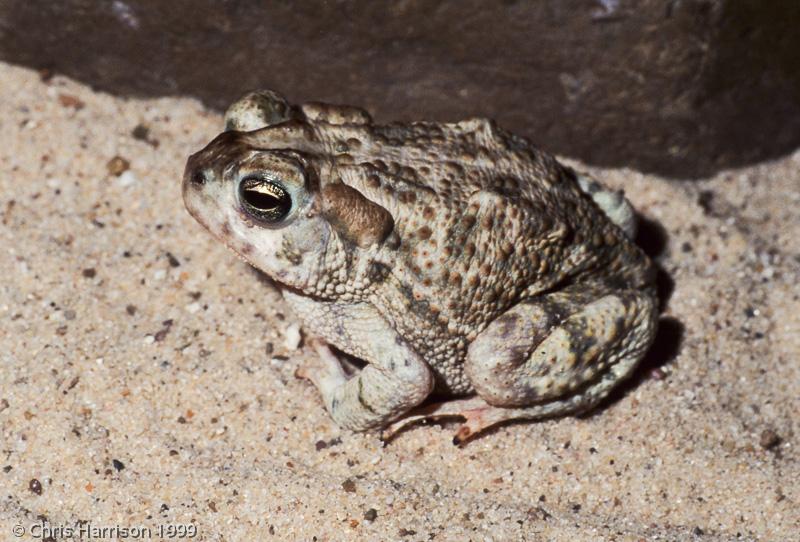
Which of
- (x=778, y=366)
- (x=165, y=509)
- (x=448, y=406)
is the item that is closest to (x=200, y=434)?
(x=165, y=509)

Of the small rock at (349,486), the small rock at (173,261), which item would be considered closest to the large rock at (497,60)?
the small rock at (173,261)

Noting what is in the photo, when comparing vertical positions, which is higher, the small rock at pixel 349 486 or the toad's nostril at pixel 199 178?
the toad's nostril at pixel 199 178

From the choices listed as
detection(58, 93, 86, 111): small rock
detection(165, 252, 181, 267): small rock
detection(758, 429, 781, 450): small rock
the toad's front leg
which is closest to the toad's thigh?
the toad's front leg

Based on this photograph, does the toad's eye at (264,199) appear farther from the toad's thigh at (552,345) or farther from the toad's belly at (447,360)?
the toad's thigh at (552,345)

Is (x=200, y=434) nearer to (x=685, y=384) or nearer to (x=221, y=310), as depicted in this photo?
(x=221, y=310)

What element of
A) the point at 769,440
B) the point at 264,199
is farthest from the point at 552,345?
the point at 264,199

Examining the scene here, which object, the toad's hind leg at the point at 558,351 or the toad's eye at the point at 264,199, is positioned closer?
the toad's eye at the point at 264,199
